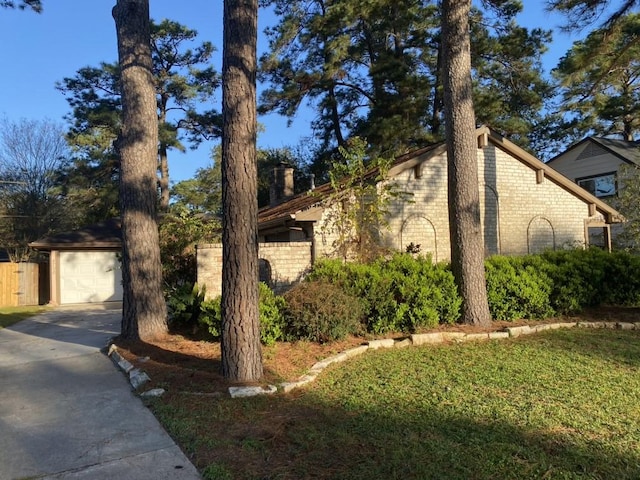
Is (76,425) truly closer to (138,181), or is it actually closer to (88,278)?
(138,181)

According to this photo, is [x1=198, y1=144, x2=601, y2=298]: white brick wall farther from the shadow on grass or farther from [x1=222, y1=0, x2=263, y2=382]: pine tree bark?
the shadow on grass

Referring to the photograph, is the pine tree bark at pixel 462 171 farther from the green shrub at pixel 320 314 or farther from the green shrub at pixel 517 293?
the green shrub at pixel 320 314

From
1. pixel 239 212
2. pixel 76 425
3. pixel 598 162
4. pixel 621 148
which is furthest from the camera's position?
pixel 598 162

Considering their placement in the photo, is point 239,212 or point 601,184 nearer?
point 239,212

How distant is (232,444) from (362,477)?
1.22 meters

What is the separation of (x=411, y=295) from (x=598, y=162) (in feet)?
69.2

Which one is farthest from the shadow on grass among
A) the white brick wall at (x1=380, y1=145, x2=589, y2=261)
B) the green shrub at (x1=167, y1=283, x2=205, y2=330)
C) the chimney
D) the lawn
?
the chimney

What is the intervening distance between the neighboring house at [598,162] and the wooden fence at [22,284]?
27.0 m

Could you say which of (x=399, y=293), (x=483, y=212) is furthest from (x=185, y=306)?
(x=483, y=212)

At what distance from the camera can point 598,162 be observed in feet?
81.1

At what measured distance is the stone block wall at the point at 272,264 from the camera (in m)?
10.2

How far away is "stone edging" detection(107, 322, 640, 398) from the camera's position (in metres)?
5.48

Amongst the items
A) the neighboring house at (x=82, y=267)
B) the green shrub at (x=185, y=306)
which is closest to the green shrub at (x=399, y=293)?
the green shrub at (x=185, y=306)

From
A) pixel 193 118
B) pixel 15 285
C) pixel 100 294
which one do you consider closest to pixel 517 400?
pixel 100 294
